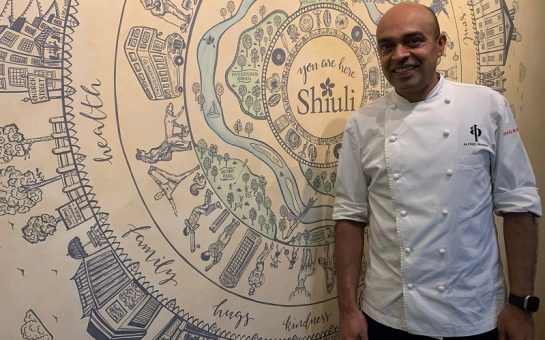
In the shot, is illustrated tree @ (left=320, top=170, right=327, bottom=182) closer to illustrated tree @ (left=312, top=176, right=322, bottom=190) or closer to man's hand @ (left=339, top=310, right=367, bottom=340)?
illustrated tree @ (left=312, top=176, right=322, bottom=190)

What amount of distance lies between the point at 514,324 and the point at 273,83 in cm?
79

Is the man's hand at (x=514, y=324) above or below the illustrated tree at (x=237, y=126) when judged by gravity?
below

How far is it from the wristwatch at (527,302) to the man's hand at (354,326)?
35 centimetres

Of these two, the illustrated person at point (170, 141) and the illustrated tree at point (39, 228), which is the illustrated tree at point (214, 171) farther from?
the illustrated tree at point (39, 228)

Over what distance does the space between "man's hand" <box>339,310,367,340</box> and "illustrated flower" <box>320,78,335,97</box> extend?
0.56 m

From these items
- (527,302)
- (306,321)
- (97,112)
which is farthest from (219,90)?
(527,302)

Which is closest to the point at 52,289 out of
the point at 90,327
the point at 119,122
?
the point at 90,327

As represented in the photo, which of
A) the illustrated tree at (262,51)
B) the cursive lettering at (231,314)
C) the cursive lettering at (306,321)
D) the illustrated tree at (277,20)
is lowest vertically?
the cursive lettering at (306,321)

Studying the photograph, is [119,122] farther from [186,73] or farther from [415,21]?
[415,21]

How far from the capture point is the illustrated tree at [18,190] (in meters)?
0.93

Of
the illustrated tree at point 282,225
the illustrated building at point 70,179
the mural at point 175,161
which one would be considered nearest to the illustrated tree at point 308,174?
the mural at point 175,161

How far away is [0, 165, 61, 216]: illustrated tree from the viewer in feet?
3.04

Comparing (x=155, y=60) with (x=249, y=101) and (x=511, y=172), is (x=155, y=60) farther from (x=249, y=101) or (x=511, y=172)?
(x=511, y=172)

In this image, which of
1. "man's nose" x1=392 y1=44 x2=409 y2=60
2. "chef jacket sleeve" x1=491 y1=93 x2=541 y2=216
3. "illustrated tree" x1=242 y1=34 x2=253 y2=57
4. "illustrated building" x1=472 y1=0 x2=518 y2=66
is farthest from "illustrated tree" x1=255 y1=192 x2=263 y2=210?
"illustrated building" x1=472 y1=0 x2=518 y2=66
